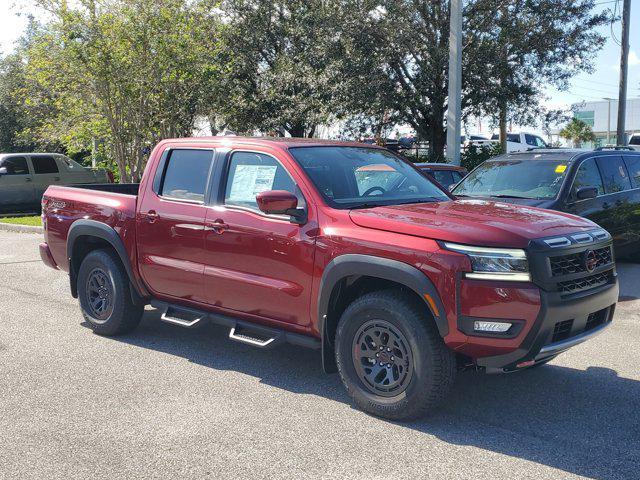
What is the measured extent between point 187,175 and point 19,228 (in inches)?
432

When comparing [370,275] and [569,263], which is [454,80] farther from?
[370,275]

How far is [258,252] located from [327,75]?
1463 cm

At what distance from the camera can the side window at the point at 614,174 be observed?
369 inches

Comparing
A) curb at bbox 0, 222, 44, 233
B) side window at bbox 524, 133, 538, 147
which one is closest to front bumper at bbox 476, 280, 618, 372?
curb at bbox 0, 222, 44, 233

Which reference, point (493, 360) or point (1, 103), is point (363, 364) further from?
point (1, 103)

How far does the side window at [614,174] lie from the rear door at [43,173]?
1489cm

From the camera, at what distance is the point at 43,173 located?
19594 millimetres

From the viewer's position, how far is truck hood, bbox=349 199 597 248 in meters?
4.19

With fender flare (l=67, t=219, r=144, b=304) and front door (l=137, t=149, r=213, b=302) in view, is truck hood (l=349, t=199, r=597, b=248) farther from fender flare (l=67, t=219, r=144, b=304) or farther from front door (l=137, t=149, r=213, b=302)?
fender flare (l=67, t=219, r=144, b=304)

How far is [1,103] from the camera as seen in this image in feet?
112

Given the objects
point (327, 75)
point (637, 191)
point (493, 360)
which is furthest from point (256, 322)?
point (327, 75)

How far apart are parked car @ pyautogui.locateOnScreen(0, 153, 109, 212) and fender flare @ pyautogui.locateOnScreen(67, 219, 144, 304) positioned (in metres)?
13.5

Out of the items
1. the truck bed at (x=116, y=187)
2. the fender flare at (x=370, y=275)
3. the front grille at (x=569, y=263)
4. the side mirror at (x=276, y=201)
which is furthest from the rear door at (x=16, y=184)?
the front grille at (x=569, y=263)

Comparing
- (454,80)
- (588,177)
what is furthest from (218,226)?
(454,80)
